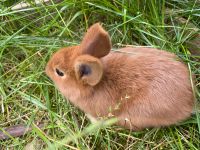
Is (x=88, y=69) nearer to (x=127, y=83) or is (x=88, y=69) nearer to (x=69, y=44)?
(x=127, y=83)

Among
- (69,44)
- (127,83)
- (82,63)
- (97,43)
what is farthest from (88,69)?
(69,44)

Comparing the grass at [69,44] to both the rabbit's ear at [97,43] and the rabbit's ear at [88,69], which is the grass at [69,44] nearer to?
the rabbit's ear at [88,69]

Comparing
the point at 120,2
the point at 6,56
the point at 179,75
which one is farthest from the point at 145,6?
the point at 6,56

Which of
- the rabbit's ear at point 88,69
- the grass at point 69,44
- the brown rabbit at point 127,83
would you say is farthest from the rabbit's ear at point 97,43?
the grass at point 69,44

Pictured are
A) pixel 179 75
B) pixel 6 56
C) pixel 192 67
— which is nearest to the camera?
pixel 179 75

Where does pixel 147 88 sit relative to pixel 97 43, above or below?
below

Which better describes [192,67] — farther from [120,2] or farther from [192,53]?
[120,2]

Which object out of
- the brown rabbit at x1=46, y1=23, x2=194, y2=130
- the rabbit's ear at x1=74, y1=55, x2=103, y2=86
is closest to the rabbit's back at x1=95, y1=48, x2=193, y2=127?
the brown rabbit at x1=46, y1=23, x2=194, y2=130
